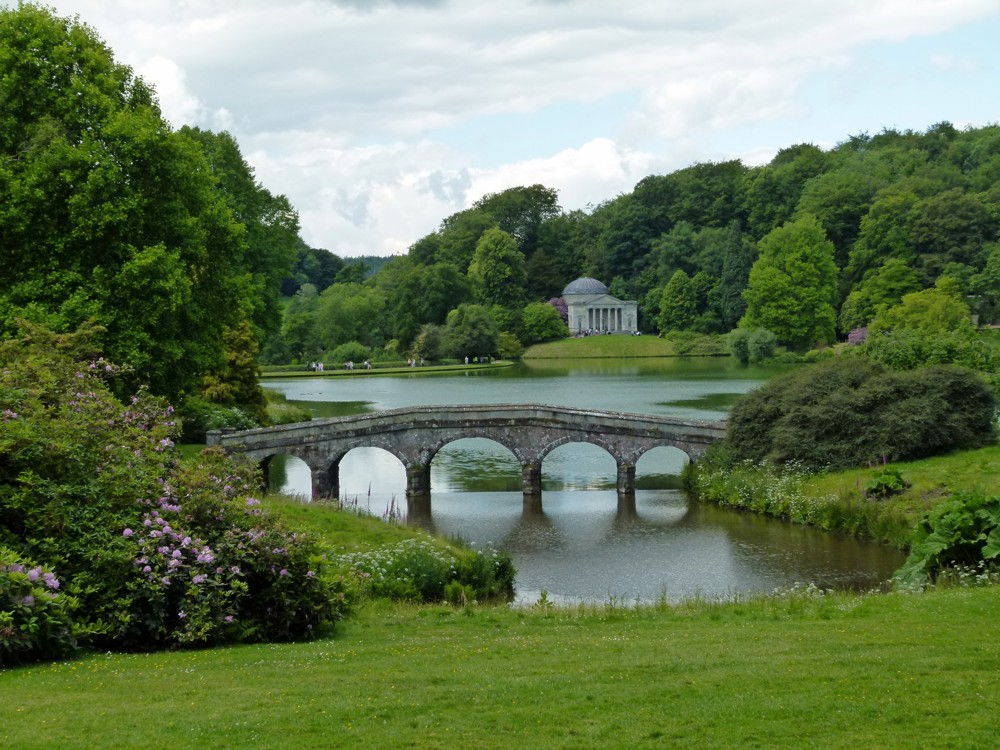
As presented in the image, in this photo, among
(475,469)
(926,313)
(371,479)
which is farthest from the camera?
(926,313)

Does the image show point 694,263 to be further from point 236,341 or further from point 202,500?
point 202,500

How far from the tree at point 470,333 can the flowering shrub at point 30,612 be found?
9254 centimetres

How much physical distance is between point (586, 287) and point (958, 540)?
10899cm

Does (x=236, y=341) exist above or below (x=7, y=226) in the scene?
below

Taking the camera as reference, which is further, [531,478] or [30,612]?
[531,478]

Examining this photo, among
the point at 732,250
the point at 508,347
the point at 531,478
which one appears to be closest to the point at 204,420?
the point at 531,478

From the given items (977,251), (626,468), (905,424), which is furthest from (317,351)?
(905,424)

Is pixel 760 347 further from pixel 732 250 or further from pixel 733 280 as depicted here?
pixel 732 250

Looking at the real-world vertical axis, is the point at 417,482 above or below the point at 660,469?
above

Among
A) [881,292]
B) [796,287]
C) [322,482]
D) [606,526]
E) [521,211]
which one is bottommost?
[606,526]

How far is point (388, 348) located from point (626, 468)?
239 ft

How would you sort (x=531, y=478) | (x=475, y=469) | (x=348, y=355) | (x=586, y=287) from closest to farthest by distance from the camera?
(x=531, y=478) < (x=475, y=469) < (x=348, y=355) < (x=586, y=287)

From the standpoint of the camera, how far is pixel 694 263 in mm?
119375

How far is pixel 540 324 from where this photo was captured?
116250mm
